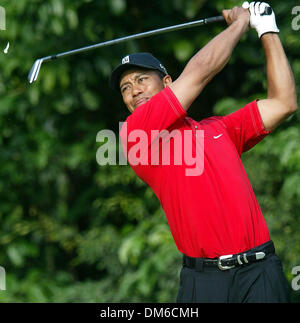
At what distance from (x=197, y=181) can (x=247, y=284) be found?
17.6 inches

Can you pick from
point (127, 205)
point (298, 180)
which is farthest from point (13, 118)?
point (298, 180)

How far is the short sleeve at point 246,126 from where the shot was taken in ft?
8.75

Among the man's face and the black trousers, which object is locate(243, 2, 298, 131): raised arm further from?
the black trousers

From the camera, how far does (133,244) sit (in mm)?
5043

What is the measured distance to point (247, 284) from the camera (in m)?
2.44

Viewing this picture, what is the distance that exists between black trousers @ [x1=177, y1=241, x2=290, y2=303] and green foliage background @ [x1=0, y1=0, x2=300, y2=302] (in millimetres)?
1990

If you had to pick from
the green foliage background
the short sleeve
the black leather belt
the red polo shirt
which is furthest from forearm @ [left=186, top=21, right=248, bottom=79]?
the green foliage background

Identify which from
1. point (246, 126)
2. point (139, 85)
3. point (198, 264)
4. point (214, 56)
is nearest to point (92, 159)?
point (139, 85)

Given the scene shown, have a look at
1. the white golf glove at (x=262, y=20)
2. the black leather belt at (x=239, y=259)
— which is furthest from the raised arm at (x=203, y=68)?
the black leather belt at (x=239, y=259)

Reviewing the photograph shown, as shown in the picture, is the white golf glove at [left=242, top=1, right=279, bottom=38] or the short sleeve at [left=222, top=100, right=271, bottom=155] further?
the short sleeve at [left=222, top=100, right=271, bottom=155]

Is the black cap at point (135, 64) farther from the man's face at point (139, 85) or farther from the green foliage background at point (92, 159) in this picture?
the green foliage background at point (92, 159)

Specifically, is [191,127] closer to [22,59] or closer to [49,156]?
[22,59]

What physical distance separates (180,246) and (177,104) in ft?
2.00

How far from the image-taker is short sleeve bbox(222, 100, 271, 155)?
8.75ft
